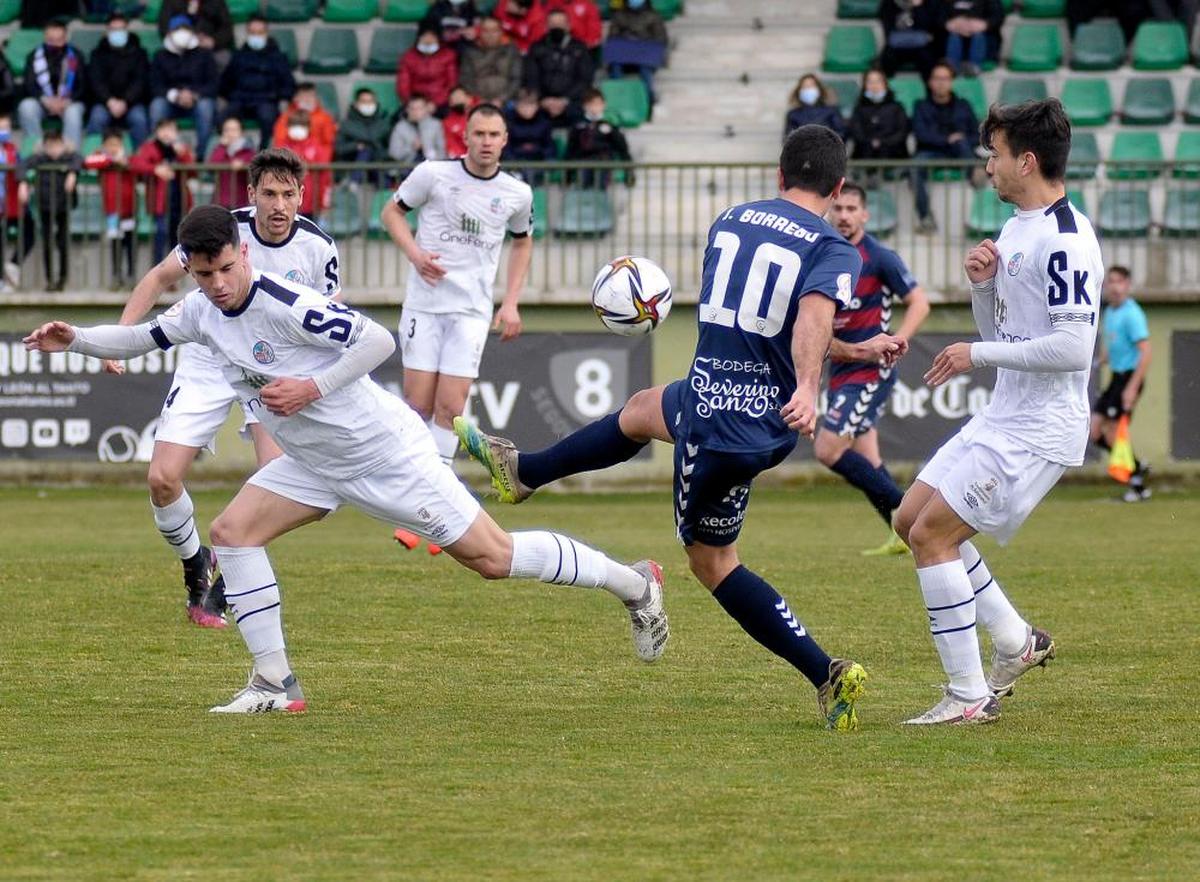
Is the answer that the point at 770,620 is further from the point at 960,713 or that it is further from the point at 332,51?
the point at 332,51

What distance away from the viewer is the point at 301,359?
6.87 m

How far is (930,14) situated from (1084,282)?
609 inches

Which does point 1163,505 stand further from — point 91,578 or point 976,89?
point 91,578

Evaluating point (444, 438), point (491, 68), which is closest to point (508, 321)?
point (444, 438)

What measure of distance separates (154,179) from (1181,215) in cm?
1010

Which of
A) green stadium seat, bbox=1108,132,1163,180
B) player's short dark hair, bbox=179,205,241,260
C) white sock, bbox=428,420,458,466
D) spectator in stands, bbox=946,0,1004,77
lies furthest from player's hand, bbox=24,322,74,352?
spectator in stands, bbox=946,0,1004,77

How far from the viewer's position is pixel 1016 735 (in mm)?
6738

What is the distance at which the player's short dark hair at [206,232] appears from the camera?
6516 millimetres

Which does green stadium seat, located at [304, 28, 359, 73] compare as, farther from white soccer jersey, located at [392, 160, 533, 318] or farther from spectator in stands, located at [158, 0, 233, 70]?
white soccer jersey, located at [392, 160, 533, 318]

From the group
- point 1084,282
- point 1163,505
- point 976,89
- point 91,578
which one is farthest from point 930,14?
point 1084,282

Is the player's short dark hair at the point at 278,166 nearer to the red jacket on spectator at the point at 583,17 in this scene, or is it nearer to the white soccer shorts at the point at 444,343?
the white soccer shorts at the point at 444,343

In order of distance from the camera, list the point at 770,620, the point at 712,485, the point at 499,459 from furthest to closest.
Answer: the point at 499,459, the point at 770,620, the point at 712,485

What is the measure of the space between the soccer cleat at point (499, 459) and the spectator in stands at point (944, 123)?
40.8 ft

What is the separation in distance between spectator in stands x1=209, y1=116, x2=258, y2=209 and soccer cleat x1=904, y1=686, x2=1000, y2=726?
1303 centimetres
